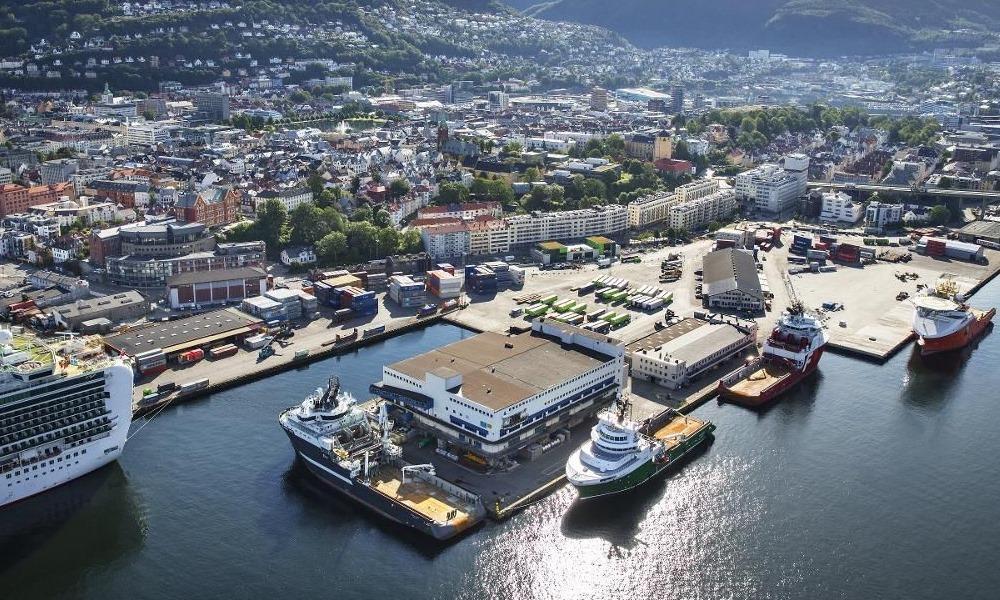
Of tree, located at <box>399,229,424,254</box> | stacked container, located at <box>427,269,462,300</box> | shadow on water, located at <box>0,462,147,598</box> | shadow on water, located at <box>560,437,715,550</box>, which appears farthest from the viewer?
tree, located at <box>399,229,424,254</box>

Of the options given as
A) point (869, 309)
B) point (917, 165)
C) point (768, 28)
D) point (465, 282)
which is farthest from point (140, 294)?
point (768, 28)

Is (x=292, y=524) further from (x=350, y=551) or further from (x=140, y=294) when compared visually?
(x=140, y=294)

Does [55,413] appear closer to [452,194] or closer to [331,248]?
[331,248]

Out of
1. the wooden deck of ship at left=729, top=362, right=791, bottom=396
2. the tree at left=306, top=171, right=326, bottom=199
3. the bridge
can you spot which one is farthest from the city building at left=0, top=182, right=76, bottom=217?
the bridge

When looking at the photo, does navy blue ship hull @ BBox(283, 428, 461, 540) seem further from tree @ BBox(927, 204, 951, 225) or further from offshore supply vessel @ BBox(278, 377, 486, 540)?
tree @ BBox(927, 204, 951, 225)

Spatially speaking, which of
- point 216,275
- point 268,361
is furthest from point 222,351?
point 216,275

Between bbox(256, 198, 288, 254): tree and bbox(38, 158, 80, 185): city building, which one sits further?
bbox(38, 158, 80, 185): city building
